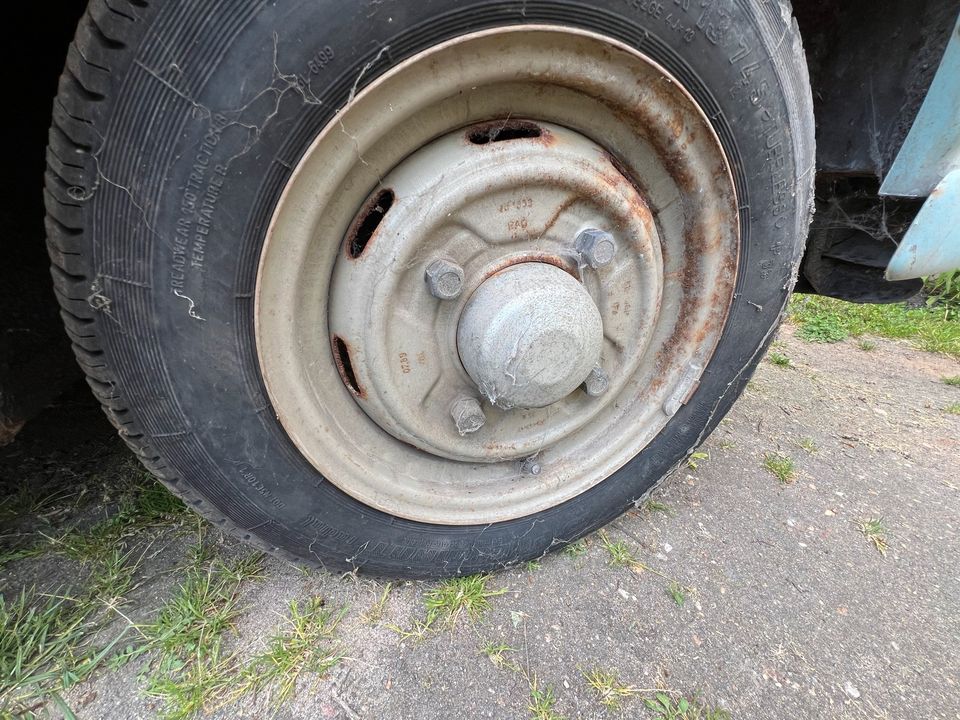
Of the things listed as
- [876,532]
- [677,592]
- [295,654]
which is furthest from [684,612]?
[295,654]

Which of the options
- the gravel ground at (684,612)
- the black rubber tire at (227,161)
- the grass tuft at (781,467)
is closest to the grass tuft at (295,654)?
the gravel ground at (684,612)

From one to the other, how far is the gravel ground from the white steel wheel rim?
282 mm

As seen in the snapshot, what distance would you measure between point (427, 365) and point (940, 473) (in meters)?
2.03

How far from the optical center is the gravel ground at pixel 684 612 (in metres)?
1.15

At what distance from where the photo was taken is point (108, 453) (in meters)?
1.69

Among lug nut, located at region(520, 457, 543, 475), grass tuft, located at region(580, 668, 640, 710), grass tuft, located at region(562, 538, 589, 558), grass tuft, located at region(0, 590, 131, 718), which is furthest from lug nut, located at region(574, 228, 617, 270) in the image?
grass tuft, located at region(0, 590, 131, 718)

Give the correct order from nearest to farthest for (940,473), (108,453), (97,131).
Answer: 1. (97,131)
2. (108,453)
3. (940,473)

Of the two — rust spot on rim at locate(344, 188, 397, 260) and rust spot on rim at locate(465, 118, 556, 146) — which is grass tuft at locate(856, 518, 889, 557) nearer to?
rust spot on rim at locate(465, 118, 556, 146)

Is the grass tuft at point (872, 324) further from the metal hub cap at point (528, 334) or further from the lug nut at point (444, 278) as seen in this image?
the lug nut at point (444, 278)

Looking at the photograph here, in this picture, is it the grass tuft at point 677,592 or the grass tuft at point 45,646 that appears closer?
the grass tuft at point 45,646

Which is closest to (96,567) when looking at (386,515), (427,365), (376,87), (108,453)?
(108,453)

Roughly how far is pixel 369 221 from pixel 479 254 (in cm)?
22

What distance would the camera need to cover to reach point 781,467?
186 centimetres

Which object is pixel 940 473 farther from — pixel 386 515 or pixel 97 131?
pixel 97 131
